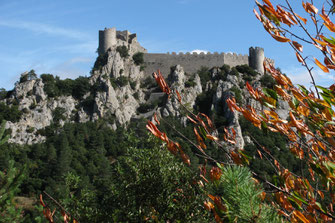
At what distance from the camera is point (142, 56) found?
2083 inches

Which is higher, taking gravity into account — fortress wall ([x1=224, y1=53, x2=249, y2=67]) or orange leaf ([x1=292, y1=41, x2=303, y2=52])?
fortress wall ([x1=224, y1=53, x2=249, y2=67])

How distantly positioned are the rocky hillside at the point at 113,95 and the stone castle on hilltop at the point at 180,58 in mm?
1068

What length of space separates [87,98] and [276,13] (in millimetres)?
46006

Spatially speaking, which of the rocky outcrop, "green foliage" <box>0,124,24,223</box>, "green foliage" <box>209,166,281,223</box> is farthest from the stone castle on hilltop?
"green foliage" <box>209,166,281,223</box>

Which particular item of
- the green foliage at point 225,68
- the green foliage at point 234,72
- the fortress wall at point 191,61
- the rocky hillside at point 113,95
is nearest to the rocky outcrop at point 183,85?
the rocky hillside at point 113,95

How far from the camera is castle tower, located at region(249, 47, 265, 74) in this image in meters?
51.1

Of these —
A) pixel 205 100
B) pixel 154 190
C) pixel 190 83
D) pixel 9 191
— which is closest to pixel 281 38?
pixel 154 190

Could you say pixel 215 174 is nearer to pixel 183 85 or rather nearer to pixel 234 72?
pixel 183 85

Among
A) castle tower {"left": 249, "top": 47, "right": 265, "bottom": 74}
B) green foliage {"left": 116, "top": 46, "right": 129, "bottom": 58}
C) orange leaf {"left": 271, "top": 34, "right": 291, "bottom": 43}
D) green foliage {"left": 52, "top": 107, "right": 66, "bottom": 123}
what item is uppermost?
green foliage {"left": 116, "top": 46, "right": 129, "bottom": 58}

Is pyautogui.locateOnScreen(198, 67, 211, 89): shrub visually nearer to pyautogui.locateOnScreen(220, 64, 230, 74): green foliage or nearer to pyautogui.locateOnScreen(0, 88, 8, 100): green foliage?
pyautogui.locateOnScreen(220, 64, 230, 74): green foliage

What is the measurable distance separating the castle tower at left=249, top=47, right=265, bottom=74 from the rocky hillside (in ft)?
4.99

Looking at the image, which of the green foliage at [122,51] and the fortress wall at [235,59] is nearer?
the green foliage at [122,51]

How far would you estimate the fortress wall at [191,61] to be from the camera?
5206 cm

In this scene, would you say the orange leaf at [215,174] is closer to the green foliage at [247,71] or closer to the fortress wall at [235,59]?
the green foliage at [247,71]
